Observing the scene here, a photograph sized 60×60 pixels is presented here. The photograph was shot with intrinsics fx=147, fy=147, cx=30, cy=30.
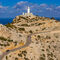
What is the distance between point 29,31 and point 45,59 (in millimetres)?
30778

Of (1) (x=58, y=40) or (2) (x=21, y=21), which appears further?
(2) (x=21, y=21)

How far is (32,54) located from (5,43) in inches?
348

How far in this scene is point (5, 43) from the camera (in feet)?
146

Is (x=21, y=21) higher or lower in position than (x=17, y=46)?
higher

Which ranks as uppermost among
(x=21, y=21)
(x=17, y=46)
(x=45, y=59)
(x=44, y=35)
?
(x=21, y=21)

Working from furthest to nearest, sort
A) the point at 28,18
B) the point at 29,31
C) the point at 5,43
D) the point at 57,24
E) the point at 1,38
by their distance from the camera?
the point at 28,18, the point at 57,24, the point at 29,31, the point at 1,38, the point at 5,43

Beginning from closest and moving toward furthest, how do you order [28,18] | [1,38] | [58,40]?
[1,38], [58,40], [28,18]

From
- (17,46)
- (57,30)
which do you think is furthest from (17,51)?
(57,30)

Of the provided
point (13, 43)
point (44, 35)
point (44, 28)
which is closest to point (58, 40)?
point (44, 35)

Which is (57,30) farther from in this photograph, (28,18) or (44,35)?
(28,18)

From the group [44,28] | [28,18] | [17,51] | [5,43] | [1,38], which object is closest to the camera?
[17,51]

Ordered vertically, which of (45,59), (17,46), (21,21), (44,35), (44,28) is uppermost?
(21,21)

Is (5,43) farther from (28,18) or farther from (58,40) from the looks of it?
(28,18)

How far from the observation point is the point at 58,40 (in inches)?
2694
